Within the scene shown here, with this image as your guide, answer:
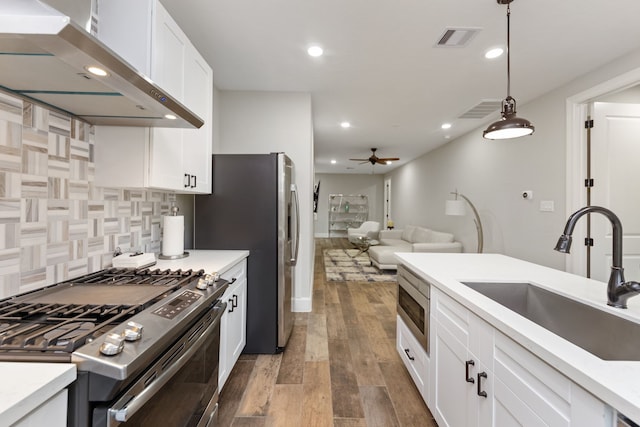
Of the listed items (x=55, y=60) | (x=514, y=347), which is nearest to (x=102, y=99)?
(x=55, y=60)

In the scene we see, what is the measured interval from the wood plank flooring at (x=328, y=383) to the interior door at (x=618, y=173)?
92.1 inches

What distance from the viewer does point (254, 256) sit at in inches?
97.8

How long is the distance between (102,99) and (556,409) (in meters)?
1.95

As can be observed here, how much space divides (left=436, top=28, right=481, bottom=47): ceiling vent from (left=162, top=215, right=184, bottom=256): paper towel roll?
2466mm

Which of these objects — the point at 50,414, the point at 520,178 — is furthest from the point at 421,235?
the point at 50,414

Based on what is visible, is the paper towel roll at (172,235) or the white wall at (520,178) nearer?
the paper towel roll at (172,235)

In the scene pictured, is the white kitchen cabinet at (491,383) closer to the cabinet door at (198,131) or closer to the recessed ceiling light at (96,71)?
the recessed ceiling light at (96,71)

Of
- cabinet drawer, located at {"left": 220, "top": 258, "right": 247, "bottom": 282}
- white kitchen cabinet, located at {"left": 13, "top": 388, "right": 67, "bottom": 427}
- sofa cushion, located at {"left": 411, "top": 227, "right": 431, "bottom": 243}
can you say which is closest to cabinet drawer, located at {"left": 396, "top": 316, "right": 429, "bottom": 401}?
cabinet drawer, located at {"left": 220, "top": 258, "right": 247, "bottom": 282}

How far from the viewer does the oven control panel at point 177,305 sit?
1034mm

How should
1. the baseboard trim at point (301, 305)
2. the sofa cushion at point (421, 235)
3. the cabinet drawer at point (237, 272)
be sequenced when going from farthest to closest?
the sofa cushion at point (421, 235) → the baseboard trim at point (301, 305) → the cabinet drawer at point (237, 272)

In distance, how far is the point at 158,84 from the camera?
1.50m

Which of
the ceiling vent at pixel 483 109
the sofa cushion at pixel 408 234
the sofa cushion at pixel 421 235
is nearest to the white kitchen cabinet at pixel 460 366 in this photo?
the ceiling vent at pixel 483 109

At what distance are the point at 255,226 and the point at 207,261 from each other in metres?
0.60

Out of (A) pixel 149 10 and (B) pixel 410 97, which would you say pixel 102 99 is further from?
(B) pixel 410 97
